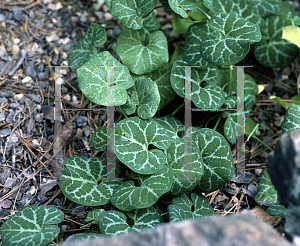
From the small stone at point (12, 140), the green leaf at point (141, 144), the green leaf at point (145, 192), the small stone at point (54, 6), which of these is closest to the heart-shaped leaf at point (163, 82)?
the green leaf at point (141, 144)

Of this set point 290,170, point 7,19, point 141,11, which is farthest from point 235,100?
point 7,19

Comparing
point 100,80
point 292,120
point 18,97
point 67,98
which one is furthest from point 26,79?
point 292,120

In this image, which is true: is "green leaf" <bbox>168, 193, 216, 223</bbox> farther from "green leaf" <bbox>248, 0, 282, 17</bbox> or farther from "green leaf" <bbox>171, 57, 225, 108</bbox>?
"green leaf" <bbox>248, 0, 282, 17</bbox>

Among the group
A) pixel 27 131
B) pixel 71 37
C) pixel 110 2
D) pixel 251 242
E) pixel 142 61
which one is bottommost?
pixel 27 131

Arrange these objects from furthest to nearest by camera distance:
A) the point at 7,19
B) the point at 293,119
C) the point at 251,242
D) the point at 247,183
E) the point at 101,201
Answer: the point at 7,19 < the point at 247,183 < the point at 293,119 < the point at 101,201 < the point at 251,242

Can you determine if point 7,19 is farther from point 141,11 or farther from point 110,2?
point 141,11

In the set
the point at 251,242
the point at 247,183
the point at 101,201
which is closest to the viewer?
the point at 251,242

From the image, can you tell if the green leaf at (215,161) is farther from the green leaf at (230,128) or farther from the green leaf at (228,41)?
the green leaf at (228,41)
